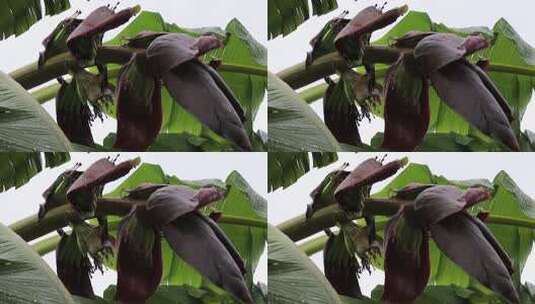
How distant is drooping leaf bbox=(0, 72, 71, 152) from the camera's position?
294cm

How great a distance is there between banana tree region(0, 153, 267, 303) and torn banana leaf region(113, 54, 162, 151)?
51 mm

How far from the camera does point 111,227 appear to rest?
10.0 ft

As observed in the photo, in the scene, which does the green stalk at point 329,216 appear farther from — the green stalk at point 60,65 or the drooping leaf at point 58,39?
the drooping leaf at point 58,39

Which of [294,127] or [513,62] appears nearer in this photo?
[294,127]

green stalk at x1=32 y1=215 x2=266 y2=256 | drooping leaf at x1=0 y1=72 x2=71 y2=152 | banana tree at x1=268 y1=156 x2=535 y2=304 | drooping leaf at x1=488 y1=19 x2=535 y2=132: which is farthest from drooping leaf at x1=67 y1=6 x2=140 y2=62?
drooping leaf at x1=488 y1=19 x2=535 y2=132

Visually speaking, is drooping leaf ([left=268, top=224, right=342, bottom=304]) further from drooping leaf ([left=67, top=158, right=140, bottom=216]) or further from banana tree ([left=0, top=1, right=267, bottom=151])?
drooping leaf ([left=67, top=158, right=140, bottom=216])

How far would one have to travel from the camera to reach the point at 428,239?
120 inches

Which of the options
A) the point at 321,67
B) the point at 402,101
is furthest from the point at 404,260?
the point at 321,67

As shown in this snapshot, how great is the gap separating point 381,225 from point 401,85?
1.10 feet

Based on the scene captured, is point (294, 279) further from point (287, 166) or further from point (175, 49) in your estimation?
point (175, 49)

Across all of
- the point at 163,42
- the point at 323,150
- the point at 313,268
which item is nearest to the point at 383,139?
the point at 323,150

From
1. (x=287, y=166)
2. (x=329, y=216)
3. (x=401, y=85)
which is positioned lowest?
(x=329, y=216)

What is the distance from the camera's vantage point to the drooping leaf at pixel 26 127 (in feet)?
9.65

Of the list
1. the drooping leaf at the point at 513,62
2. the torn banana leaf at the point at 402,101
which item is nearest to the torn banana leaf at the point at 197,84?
the torn banana leaf at the point at 402,101
